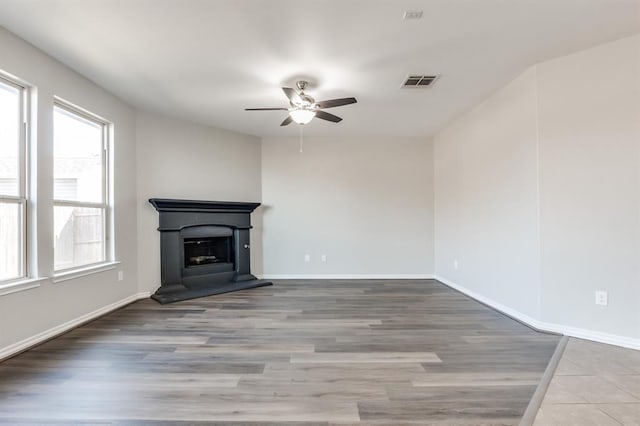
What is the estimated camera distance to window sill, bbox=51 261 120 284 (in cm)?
303

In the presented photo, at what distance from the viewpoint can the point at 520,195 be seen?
11.0ft

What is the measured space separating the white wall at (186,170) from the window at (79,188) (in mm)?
Answer: 594

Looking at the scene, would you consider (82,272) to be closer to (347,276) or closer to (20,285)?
(20,285)

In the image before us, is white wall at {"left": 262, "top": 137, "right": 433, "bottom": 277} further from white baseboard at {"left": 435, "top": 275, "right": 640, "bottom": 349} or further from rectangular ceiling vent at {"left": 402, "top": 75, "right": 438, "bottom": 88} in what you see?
rectangular ceiling vent at {"left": 402, "top": 75, "right": 438, "bottom": 88}

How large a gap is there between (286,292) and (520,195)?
3328 mm

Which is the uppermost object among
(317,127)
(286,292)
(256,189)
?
(317,127)

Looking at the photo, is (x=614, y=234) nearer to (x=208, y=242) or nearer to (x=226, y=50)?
(x=226, y=50)

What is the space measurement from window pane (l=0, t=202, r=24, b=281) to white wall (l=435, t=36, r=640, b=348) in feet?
15.9

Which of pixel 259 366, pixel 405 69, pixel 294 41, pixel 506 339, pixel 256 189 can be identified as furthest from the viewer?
pixel 256 189

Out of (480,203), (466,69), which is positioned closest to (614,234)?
(480,203)

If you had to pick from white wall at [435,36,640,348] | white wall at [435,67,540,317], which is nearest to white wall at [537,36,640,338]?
white wall at [435,36,640,348]

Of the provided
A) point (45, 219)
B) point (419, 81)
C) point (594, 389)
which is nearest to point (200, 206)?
point (45, 219)

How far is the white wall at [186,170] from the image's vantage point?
4.45m

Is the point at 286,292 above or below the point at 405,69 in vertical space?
below
